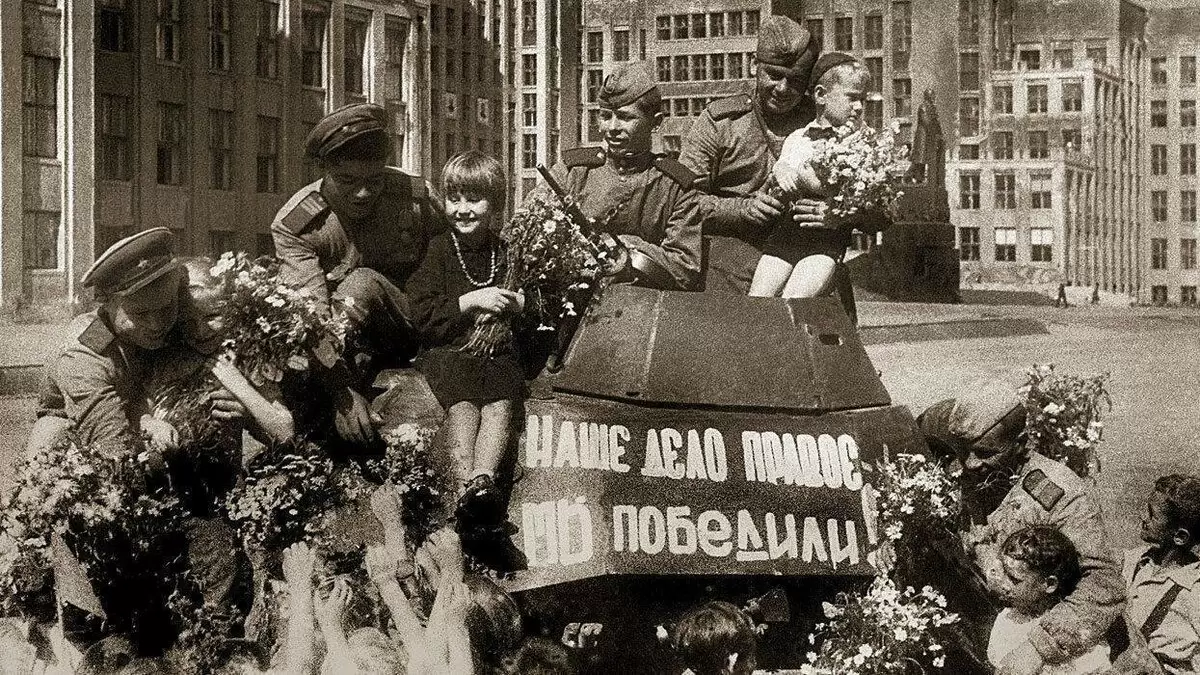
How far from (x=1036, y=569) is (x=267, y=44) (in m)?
4.32

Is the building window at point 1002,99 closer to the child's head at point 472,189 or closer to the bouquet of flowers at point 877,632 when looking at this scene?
the child's head at point 472,189

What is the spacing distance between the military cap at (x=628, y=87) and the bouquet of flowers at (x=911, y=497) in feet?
5.68

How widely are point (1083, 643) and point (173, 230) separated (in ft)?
13.8

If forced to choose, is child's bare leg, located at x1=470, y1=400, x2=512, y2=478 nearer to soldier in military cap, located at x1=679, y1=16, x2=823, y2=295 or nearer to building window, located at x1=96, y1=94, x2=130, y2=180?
soldier in military cap, located at x1=679, y1=16, x2=823, y2=295

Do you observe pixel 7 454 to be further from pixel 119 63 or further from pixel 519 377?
pixel 519 377

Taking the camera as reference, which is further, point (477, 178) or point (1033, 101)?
point (1033, 101)

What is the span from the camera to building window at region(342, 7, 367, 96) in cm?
711

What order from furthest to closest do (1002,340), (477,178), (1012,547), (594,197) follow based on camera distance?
(1002,340), (594,197), (477,178), (1012,547)

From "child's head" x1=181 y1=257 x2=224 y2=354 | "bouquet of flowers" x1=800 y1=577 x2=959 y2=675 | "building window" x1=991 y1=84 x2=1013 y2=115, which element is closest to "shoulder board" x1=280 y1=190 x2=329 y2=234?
"child's head" x1=181 y1=257 x2=224 y2=354

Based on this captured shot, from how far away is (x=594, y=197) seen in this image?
20.3ft

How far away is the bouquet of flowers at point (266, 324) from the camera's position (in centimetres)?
520

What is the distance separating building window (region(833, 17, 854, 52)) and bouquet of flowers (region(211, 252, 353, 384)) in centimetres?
347

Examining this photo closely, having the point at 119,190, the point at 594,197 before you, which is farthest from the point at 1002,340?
the point at 119,190

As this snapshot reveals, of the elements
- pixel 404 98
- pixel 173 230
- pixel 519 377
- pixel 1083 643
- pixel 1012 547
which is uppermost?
pixel 404 98
